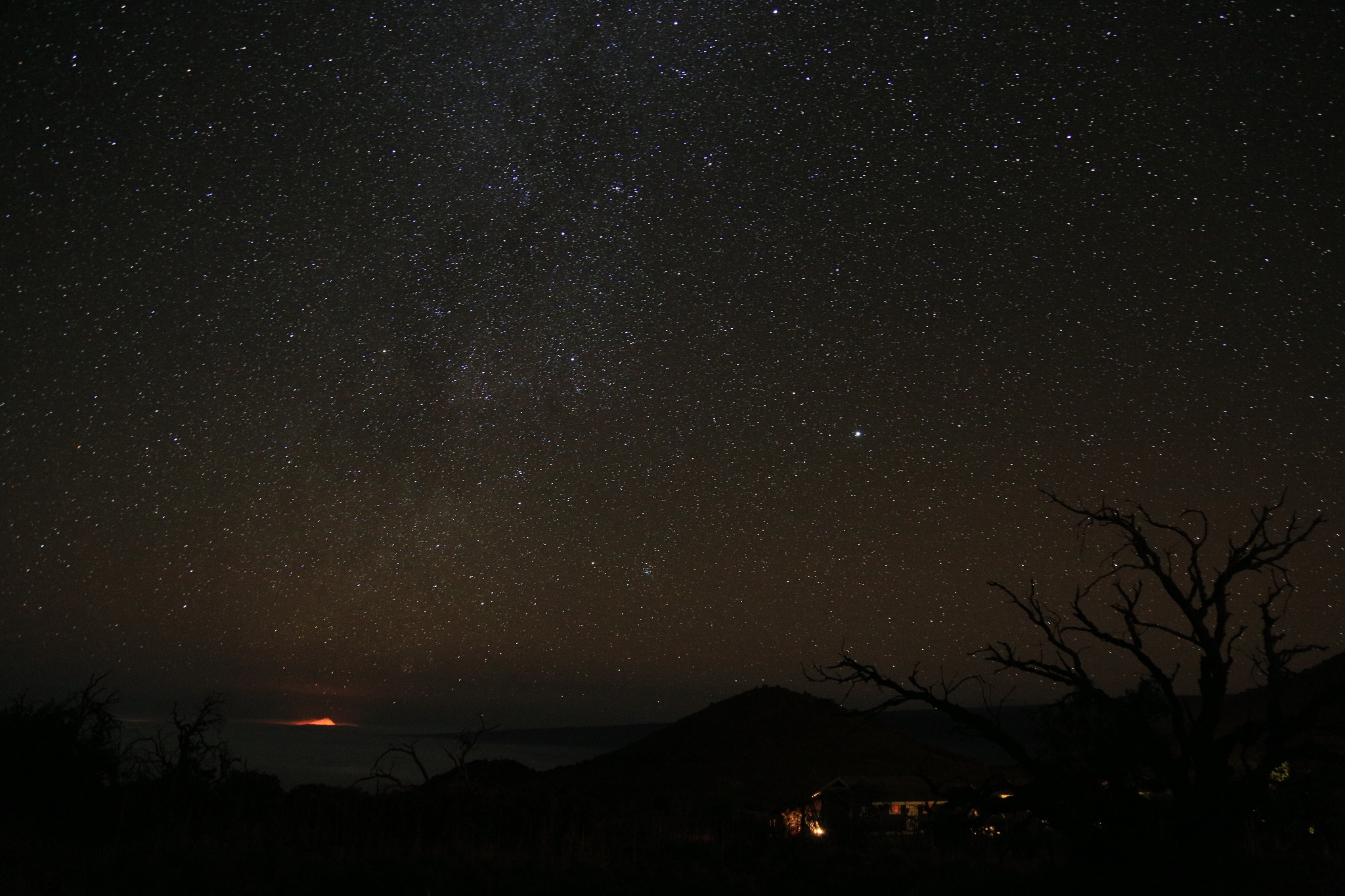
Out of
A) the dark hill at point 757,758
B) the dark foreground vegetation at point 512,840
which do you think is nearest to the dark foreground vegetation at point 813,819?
the dark foreground vegetation at point 512,840

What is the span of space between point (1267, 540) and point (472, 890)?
1383 centimetres

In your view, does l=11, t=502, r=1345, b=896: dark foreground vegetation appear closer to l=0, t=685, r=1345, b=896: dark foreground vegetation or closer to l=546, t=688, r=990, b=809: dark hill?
l=0, t=685, r=1345, b=896: dark foreground vegetation

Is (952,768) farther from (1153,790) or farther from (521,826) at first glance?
(1153,790)

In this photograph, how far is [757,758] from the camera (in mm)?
73312

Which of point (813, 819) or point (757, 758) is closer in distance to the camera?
point (813, 819)

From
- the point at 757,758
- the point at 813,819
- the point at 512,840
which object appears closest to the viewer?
the point at 512,840

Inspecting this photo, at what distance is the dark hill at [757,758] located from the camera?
61.7 meters

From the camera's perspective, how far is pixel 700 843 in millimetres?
25094

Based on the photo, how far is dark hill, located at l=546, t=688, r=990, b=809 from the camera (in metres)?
61.7

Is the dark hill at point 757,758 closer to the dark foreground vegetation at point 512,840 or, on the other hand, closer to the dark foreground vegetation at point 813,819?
the dark foreground vegetation at point 813,819

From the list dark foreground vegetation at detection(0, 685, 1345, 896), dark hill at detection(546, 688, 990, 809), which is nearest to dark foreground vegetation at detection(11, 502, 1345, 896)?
dark foreground vegetation at detection(0, 685, 1345, 896)

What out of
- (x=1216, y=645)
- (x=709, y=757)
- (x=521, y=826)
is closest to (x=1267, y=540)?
(x=1216, y=645)

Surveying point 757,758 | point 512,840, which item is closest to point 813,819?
point 512,840

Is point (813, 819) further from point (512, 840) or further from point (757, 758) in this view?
point (757, 758)
